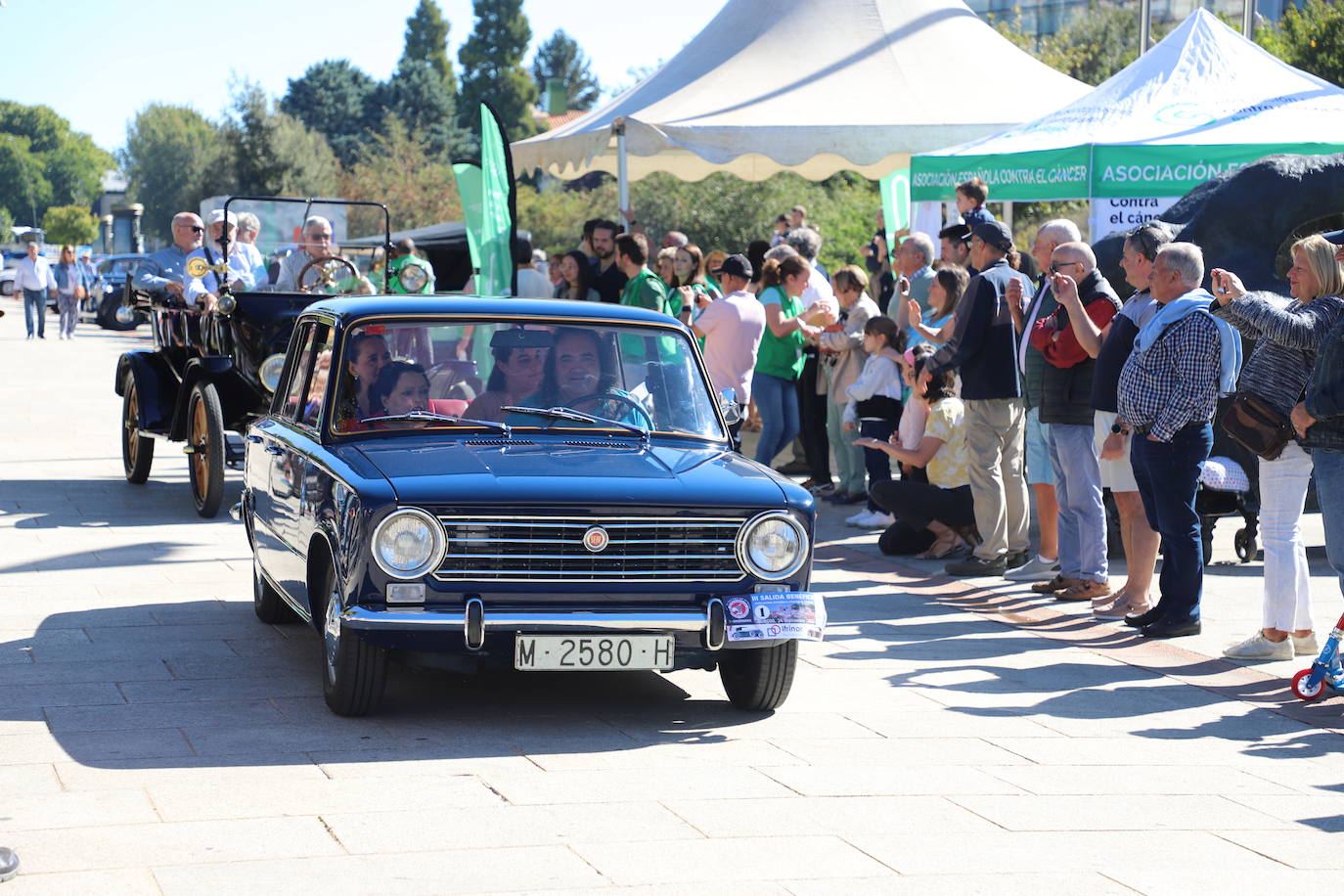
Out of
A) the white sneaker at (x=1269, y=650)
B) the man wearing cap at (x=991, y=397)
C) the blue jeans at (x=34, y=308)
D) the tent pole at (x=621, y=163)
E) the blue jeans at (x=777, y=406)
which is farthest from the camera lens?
the blue jeans at (x=34, y=308)

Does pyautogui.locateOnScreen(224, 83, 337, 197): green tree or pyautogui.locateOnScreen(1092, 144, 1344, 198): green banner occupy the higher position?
pyautogui.locateOnScreen(224, 83, 337, 197): green tree

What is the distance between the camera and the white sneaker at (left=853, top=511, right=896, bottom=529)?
484 inches

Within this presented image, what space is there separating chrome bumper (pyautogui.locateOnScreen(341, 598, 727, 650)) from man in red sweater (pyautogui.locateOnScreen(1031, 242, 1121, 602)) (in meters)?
3.66

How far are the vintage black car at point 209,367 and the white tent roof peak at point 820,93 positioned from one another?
4.62m

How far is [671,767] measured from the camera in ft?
19.8

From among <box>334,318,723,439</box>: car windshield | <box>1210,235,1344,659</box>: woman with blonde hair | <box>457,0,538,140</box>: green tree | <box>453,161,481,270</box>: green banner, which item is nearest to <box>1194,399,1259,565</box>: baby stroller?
<box>1210,235,1344,659</box>: woman with blonde hair

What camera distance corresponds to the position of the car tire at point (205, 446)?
467 inches

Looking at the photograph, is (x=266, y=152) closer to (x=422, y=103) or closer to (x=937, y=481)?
(x=422, y=103)

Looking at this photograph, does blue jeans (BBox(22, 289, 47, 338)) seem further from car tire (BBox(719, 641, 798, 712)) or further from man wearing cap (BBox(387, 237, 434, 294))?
car tire (BBox(719, 641, 798, 712))

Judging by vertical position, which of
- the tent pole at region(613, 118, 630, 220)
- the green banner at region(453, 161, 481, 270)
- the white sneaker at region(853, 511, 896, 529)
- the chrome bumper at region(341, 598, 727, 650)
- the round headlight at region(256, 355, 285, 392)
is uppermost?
the tent pole at region(613, 118, 630, 220)

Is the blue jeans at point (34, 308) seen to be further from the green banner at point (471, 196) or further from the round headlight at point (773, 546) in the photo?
the round headlight at point (773, 546)

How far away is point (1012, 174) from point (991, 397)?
378 cm

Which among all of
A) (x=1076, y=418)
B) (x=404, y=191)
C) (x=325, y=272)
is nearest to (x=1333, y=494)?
(x=1076, y=418)

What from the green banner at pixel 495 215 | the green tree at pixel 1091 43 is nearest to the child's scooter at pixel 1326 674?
the green banner at pixel 495 215
